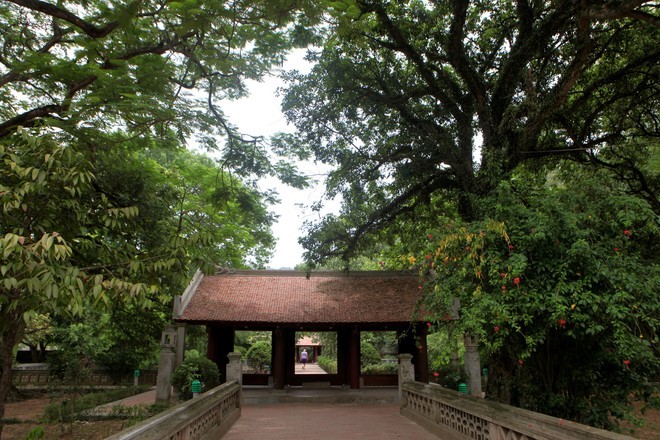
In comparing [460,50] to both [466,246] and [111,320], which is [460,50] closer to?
[466,246]

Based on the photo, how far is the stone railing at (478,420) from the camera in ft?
13.5

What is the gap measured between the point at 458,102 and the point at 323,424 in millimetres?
8659

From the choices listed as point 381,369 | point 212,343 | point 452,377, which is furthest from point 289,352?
point 452,377

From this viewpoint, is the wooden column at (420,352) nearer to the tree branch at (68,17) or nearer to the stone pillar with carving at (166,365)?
the stone pillar with carving at (166,365)

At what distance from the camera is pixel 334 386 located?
17.7 metres

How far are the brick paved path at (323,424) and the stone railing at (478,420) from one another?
37 cm

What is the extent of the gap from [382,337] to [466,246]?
90.3 feet

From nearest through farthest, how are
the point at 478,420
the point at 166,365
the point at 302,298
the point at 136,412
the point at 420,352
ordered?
1. the point at 478,420
2. the point at 136,412
3. the point at 166,365
4. the point at 420,352
5. the point at 302,298

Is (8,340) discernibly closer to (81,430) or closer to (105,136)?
(105,136)

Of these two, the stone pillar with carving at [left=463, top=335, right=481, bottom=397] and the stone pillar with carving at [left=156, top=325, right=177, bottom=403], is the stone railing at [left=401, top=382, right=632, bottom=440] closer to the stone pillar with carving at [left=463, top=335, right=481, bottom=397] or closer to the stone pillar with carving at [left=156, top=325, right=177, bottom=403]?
the stone pillar with carving at [left=463, top=335, right=481, bottom=397]

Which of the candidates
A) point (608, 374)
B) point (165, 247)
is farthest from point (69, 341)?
point (608, 374)

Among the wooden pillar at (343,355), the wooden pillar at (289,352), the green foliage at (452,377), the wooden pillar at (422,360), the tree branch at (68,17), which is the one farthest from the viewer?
the wooden pillar at (343,355)

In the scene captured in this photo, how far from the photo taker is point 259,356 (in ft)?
81.0

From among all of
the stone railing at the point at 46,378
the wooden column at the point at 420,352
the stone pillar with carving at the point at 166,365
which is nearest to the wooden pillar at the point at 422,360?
the wooden column at the point at 420,352
